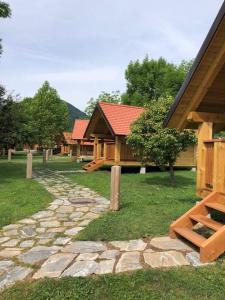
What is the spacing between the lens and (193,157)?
72.5ft

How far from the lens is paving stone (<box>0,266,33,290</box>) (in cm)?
405

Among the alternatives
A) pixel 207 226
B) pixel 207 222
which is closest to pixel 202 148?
pixel 207 222

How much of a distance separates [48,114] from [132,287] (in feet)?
158

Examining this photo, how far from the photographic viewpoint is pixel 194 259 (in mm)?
4879

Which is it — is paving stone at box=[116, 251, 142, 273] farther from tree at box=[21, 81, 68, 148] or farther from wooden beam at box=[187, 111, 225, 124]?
tree at box=[21, 81, 68, 148]

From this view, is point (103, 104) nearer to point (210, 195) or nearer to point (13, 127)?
point (13, 127)

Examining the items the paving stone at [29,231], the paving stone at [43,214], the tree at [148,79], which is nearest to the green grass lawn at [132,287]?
the paving stone at [29,231]

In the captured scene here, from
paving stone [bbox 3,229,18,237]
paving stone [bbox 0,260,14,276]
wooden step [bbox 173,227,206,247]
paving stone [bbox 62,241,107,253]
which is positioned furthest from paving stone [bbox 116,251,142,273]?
paving stone [bbox 3,229,18,237]

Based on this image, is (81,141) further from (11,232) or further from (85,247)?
(85,247)

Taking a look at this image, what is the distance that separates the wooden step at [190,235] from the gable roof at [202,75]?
8.85ft

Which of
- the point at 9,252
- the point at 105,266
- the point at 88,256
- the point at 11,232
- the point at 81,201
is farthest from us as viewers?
the point at 81,201

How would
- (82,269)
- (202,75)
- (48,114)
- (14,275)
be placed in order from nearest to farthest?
(14,275)
(82,269)
(202,75)
(48,114)

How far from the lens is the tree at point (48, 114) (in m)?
49.6

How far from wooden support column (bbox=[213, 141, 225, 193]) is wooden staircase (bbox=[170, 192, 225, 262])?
148 mm
